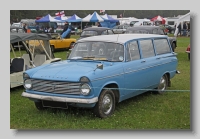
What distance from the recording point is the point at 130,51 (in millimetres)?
7160

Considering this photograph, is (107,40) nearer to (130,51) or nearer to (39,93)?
(130,51)

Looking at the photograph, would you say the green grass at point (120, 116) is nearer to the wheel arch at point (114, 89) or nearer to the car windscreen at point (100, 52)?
the wheel arch at point (114, 89)

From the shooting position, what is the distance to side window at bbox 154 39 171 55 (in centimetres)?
832

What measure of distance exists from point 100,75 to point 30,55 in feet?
17.0

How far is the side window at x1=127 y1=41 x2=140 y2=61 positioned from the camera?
7.08 metres

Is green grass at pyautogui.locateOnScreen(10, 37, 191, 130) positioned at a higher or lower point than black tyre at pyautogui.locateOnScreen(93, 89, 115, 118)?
lower

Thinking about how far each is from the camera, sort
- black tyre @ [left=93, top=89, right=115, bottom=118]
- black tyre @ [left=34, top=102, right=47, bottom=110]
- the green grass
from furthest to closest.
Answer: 1. black tyre @ [left=34, top=102, right=47, bottom=110]
2. black tyre @ [left=93, top=89, right=115, bottom=118]
3. the green grass

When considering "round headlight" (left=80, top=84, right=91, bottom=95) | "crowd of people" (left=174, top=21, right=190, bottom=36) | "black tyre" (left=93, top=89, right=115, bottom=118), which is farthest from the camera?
"crowd of people" (left=174, top=21, right=190, bottom=36)

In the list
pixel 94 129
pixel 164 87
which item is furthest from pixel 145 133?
pixel 164 87

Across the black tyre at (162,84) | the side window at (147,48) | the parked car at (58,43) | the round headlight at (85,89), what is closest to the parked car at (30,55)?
the round headlight at (85,89)

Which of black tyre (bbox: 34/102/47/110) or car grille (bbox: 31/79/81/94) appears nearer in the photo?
car grille (bbox: 31/79/81/94)

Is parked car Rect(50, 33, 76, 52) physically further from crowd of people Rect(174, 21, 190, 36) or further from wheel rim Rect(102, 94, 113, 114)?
crowd of people Rect(174, 21, 190, 36)

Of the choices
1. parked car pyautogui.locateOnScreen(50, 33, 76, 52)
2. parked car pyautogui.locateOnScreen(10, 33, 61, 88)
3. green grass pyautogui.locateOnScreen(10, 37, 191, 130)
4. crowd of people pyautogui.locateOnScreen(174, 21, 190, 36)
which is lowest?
green grass pyautogui.locateOnScreen(10, 37, 191, 130)

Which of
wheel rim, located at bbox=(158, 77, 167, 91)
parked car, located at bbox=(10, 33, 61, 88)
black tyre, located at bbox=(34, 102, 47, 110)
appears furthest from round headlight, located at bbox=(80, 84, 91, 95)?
parked car, located at bbox=(10, 33, 61, 88)
